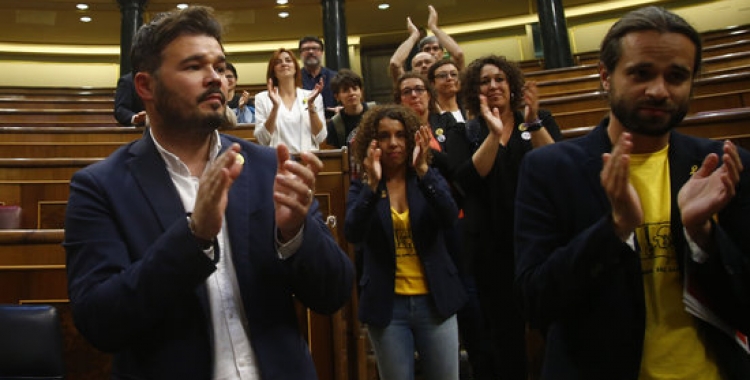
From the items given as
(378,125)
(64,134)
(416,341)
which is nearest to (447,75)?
(378,125)

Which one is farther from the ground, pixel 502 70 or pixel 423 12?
pixel 423 12

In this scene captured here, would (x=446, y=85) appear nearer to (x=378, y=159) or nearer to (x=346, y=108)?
(x=346, y=108)

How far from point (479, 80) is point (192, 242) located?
2.94ft

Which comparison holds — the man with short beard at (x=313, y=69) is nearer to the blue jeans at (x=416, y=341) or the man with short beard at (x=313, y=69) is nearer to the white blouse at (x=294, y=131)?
the white blouse at (x=294, y=131)

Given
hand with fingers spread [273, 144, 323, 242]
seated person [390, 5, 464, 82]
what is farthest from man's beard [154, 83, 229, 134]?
seated person [390, 5, 464, 82]

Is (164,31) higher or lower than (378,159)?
higher

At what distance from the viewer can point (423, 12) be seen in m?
5.84

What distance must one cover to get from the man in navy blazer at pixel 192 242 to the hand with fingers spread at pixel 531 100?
23.2 inches

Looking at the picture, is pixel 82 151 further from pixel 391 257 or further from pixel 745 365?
pixel 745 365

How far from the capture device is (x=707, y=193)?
547 millimetres

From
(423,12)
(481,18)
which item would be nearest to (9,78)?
(423,12)

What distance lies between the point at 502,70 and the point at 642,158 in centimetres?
66

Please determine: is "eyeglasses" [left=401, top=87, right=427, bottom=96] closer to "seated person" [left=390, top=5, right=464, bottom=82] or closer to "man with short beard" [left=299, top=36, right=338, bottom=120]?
"seated person" [left=390, top=5, right=464, bottom=82]

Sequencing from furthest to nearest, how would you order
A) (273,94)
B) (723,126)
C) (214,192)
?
(273,94) < (723,126) < (214,192)
